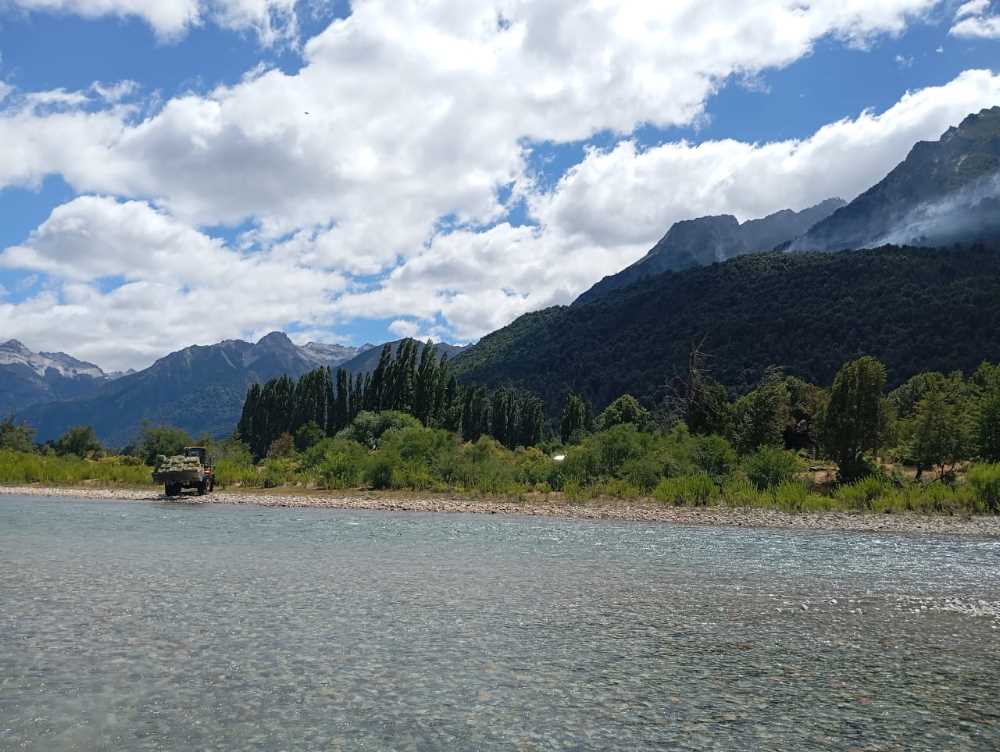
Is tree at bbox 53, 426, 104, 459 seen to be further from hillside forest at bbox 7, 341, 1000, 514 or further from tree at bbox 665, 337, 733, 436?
tree at bbox 665, 337, 733, 436

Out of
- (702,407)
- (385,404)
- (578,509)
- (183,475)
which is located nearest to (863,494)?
(578,509)

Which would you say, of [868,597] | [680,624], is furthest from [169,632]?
[868,597]

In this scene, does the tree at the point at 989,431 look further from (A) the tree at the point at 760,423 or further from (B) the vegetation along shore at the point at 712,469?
(A) the tree at the point at 760,423

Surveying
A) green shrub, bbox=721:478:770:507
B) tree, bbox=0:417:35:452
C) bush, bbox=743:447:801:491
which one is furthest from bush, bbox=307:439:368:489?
tree, bbox=0:417:35:452

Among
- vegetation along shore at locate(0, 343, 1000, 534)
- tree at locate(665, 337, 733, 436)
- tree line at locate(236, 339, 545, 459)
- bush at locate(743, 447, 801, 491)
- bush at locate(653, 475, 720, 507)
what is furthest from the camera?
tree line at locate(236, 339, 545, 459)

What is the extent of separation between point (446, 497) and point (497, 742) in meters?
32.7

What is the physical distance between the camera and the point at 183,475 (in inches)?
1487

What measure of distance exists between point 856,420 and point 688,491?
12.1 m

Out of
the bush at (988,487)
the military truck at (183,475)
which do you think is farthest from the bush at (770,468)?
the military truck at (183,475)

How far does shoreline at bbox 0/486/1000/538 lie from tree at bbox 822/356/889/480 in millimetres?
10511

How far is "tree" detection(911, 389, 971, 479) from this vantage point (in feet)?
125

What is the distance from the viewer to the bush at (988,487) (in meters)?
29.9

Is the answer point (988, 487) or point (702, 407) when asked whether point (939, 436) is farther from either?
point (702, 407)

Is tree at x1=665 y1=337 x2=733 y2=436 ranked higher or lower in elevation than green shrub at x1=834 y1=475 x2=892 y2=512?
higher
